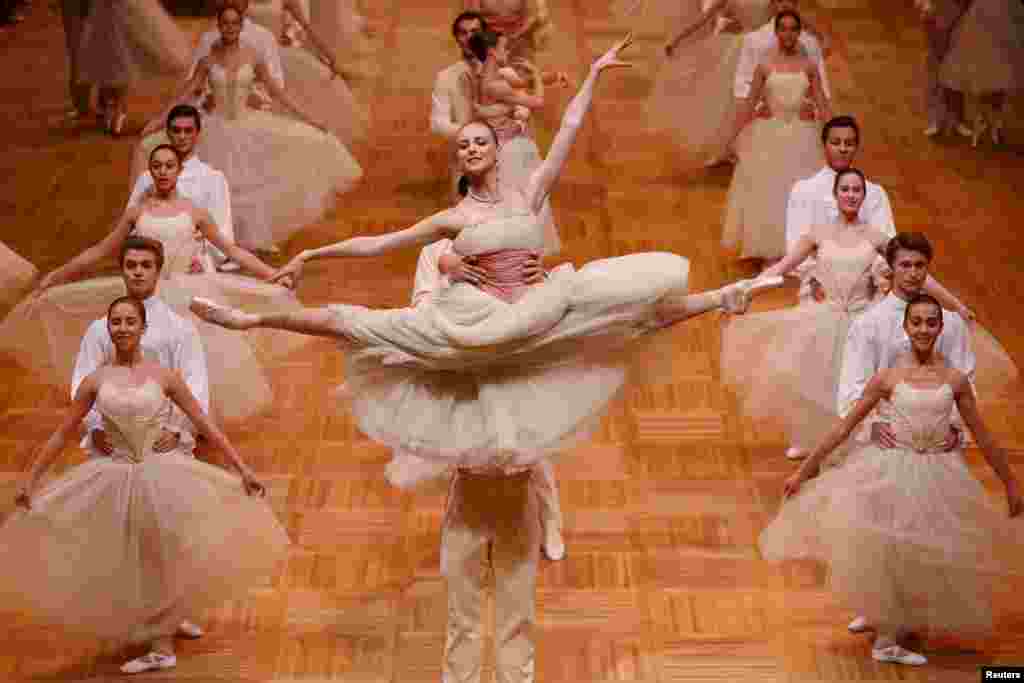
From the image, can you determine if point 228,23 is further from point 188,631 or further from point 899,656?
point 899,656

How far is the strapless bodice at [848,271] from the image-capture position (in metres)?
7.74

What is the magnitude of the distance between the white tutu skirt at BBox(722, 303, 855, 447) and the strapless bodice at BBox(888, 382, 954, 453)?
3.94 feet

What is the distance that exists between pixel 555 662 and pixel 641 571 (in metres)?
0.66

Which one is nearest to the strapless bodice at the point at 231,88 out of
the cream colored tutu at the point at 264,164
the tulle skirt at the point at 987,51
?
the cream colored tutu at the point at 264,164

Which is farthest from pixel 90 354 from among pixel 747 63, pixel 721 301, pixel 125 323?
pixel 747 63

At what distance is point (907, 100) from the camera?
12.7 m

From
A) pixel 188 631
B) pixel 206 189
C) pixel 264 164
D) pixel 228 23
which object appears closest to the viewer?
pixel 188 631

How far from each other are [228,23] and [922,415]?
4370mm

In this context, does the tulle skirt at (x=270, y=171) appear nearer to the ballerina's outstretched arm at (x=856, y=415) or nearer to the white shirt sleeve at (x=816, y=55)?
the white shirt sleeve at (x=816, y=55)

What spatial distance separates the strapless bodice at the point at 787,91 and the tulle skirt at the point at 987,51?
213cm

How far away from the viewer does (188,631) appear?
22.4 ft

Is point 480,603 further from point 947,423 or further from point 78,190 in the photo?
point 78,190

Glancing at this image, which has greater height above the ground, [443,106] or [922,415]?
[443,106]

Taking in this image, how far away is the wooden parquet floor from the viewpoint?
265 inches
